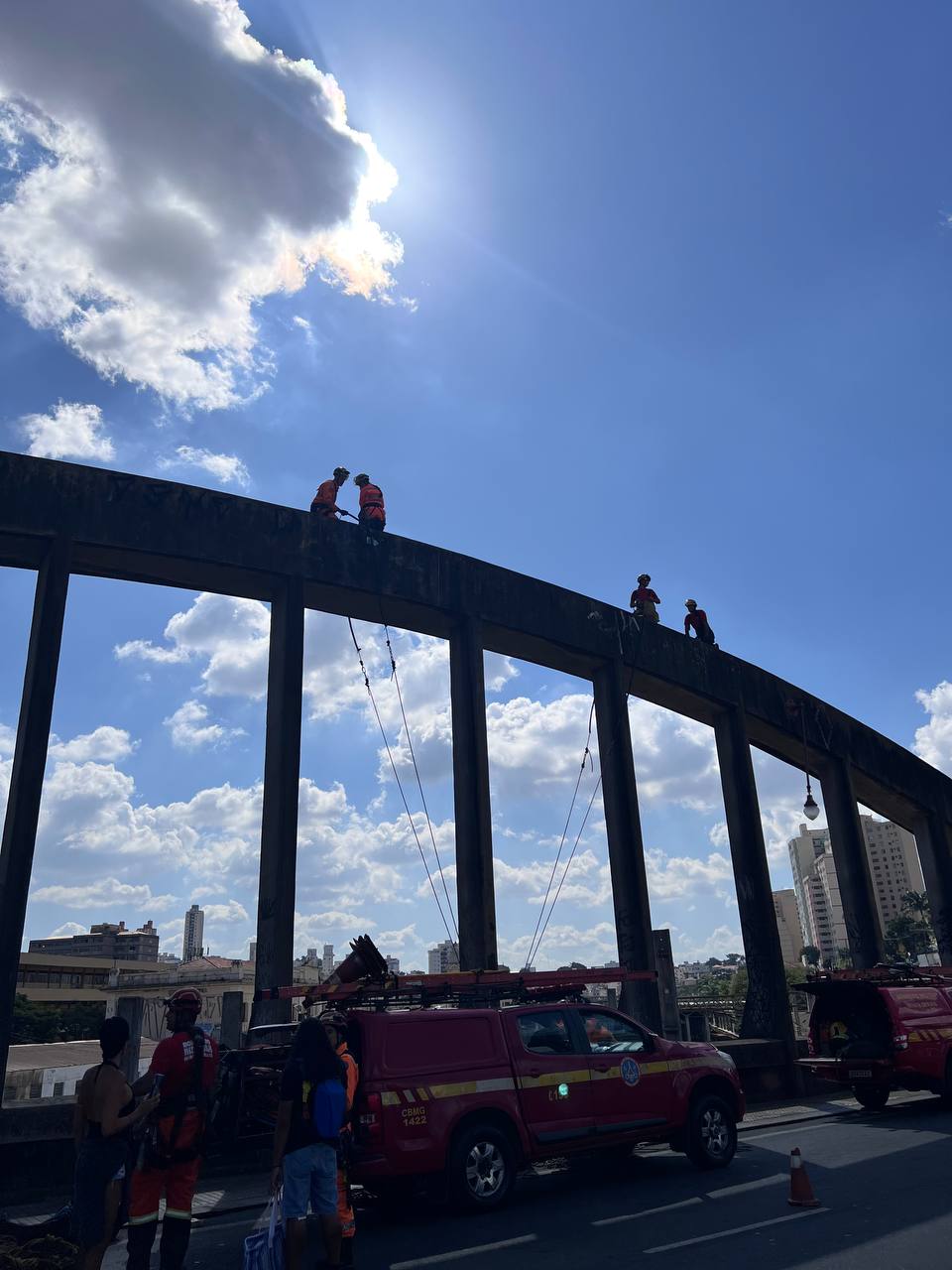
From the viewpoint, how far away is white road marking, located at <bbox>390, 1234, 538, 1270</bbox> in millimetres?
6273

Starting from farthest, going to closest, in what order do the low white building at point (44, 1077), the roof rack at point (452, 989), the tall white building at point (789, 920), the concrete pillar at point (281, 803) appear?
the tall white building at point (789, 920)
the concrete pillar at point (281, 803)
the low white building at point (44, 1077)
the roof rack at point (452, 989)

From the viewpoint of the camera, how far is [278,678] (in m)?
13.2

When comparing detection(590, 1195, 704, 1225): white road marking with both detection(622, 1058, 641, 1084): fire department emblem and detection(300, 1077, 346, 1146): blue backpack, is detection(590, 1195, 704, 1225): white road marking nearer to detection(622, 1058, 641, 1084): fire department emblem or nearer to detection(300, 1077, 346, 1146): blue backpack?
detection(622, 1058, 641, 1084): fire department emblem

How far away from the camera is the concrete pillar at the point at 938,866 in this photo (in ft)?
71.6

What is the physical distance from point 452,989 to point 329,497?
8877mm

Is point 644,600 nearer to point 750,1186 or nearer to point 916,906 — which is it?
point 750,1186

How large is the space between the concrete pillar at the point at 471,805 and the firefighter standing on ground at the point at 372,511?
2.14m

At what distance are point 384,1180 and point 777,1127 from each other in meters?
7.02

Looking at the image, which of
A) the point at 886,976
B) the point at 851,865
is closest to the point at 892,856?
the point at 851,865

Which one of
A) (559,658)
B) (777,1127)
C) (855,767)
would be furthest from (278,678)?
(855,767)

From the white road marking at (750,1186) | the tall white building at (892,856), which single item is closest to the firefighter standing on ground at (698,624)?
the white road marking at (750,1186)

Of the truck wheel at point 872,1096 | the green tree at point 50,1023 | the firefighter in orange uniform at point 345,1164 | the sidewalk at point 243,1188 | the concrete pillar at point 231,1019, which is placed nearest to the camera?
the firefighter in orange uniform at point 345,1164

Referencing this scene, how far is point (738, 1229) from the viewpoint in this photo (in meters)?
6.77

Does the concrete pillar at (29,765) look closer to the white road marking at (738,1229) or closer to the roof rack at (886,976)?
the white road marking at (738,1229)
